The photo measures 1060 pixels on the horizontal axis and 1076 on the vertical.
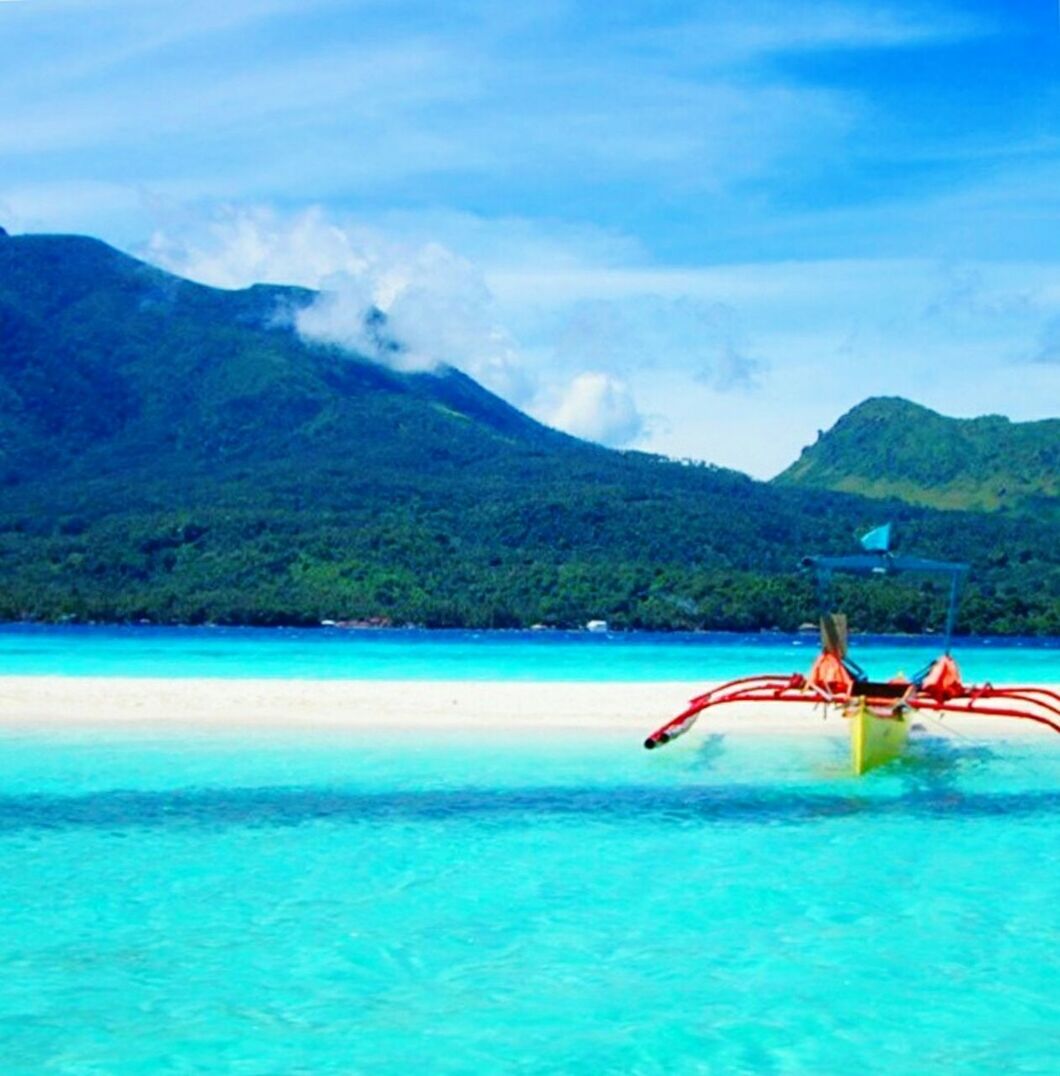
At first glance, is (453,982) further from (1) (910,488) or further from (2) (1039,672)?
(1) (910,488)

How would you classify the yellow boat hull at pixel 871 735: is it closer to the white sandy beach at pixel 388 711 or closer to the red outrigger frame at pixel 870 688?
the red outrigger frame at pixel 870 688

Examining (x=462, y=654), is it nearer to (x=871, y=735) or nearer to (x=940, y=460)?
(x=871, y=735)

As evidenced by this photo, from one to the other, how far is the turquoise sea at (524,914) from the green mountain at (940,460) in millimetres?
133811

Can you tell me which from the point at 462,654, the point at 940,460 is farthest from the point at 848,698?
the point at 940,460

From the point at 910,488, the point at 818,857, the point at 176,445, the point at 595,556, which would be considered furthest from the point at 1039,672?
the point at 910,488

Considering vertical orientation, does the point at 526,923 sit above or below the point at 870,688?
below

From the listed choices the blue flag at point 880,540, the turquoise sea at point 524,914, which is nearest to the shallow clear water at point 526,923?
the turquoise sea at point 524,914

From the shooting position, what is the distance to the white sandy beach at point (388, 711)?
74.2 ft

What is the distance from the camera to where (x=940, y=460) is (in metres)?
169

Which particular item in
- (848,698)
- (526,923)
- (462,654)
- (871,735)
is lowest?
(462,654)

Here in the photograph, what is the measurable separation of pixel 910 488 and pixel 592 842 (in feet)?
527

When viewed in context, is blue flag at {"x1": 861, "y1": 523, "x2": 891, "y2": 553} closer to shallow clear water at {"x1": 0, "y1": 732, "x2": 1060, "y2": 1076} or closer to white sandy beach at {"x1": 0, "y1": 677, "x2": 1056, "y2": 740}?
shallow clear water at {"x1": 0, "y1": 732, "x2": 1060, "y2": 1076}

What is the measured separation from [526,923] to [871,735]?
7660 mm

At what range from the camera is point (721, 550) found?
92.3 metres
